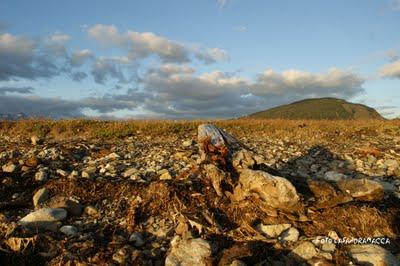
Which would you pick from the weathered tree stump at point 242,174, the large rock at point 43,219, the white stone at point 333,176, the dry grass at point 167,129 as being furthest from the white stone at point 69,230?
the dry grass at point 167,129

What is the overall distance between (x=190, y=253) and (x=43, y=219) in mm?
2362

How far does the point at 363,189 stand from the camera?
22.2ft

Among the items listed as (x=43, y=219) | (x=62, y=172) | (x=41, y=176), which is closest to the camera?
(x=43, y=219)

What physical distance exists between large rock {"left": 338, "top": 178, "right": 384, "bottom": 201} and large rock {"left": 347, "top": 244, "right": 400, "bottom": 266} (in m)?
1.65

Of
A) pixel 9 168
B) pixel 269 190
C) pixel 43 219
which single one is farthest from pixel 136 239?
pixel 9 168

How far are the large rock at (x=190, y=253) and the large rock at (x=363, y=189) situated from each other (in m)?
2.88

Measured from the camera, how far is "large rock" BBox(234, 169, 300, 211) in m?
6.10

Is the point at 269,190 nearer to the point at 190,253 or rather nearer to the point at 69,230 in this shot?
the point at 190,253

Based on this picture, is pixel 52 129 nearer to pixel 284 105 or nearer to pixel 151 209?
pixel 151 209

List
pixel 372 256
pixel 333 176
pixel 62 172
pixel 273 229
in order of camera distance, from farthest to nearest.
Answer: pixel 333 176 < pixel 62 172 < pixel 273 229 < pixel 372 256

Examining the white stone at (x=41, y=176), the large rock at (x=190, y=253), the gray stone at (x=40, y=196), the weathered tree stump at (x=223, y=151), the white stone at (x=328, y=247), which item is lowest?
the large rock at (x=190, y=253)

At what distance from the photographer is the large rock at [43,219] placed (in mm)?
5855

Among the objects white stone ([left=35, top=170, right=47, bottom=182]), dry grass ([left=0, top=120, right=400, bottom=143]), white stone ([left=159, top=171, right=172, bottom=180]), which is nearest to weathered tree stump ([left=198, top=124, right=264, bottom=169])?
white stone ([left=159, top=171, right=172, bottom=180])

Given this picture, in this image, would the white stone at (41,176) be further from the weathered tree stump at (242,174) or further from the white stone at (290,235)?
the white stone at (290,235)
